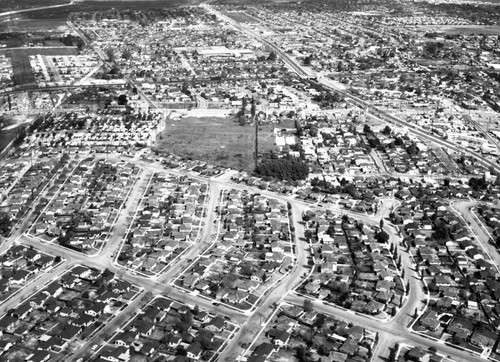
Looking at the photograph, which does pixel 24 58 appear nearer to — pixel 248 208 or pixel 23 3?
pixel 248 208

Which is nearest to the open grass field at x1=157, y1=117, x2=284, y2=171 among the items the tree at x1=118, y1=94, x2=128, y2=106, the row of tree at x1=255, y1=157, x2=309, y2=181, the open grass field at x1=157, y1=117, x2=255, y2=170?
the open grass field at x1=157, y1=117, x2=255, y2=170

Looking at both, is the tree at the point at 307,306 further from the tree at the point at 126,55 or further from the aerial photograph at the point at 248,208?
the tree at the point at 126,55

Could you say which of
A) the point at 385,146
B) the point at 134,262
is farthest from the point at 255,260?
the point at 385,146

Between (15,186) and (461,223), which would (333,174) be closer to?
(461,223)

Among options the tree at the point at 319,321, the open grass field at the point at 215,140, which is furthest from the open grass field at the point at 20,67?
the tree at the point at 319,321

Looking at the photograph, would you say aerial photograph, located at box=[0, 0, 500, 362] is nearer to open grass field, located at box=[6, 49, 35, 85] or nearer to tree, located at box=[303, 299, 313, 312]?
tree, located at box=[303, 299, 313, 312]
